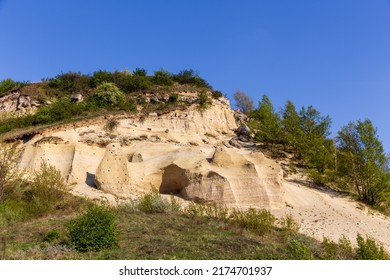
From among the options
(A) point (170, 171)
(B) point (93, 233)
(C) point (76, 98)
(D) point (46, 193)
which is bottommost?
(B) point (93, 233)

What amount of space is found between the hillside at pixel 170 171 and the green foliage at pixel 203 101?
3575 millimetres

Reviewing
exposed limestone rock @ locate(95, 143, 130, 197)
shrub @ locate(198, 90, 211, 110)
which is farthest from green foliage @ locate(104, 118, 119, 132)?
shrub @ locate(198, 90, 211, 110)

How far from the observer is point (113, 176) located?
626 inches

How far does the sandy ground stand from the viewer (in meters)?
13.9

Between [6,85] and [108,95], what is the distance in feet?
37.3

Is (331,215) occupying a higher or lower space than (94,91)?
lower

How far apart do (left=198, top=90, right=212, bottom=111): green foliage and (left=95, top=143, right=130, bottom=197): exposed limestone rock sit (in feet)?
38.8

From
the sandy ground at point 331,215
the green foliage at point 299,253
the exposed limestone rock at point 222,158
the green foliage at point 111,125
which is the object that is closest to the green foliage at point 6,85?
the green foliage at point 111,125

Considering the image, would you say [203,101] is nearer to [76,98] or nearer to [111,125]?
[111,125]

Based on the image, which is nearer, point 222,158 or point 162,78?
point 222,158

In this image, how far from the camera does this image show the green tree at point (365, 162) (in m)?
18.9

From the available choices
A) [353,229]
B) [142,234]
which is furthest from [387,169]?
[142,234]

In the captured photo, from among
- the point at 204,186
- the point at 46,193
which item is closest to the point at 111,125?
the point at 46,193

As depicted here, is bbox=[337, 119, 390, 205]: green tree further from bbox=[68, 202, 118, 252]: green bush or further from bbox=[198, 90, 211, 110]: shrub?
bbox=[68, 202, 118, 252]: green bush
